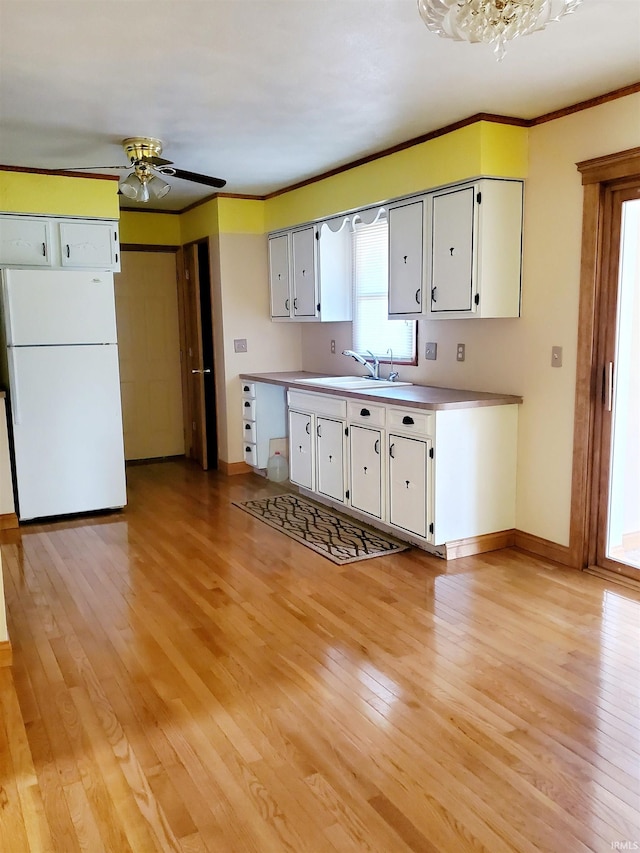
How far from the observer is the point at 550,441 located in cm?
381

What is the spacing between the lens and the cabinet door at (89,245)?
4.87 m

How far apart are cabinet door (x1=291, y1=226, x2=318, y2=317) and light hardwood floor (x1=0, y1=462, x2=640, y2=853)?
2294 millimetres

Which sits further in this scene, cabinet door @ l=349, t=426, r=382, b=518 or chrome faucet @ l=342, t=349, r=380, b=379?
chrome faucet @ l=342, t=349, r=380, b=379

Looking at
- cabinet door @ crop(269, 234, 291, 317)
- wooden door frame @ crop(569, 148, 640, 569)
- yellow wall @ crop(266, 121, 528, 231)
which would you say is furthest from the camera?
cabinet door @ crop(269, 234, 291, 317)

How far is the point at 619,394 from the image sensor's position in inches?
139

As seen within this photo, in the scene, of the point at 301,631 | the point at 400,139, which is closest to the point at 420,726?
the point at 301,631

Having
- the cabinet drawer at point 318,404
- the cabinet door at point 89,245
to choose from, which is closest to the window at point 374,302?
the cabinet drawer at point 318,404

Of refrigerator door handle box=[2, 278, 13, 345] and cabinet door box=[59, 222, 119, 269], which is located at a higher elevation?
cabinet door box=[59, 222, 119, 269]

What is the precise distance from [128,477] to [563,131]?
4.46m

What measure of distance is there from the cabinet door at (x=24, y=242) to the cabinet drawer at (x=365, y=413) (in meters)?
2.44

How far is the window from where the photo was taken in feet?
15.9

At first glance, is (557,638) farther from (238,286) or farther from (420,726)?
(238,286)

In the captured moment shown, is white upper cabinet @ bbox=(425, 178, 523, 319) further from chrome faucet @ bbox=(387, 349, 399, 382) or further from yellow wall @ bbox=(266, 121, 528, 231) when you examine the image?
chrome faucet @ bbox=(387, 349, 399, 382)

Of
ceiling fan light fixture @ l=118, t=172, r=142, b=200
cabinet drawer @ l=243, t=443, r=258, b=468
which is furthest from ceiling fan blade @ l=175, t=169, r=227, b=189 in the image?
cabinet drawer @ l=243, t=443, r=258, b=468
